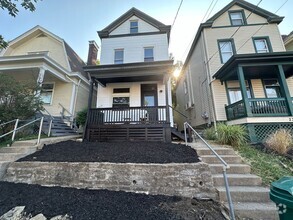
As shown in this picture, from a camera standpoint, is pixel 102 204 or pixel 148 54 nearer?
pixel 102 204

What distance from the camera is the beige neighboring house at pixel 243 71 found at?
668cm

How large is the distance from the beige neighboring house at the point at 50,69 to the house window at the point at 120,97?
3.33 metres

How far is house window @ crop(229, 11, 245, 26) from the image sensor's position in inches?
390

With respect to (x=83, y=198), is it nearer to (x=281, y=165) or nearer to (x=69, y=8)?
(x=281, y=165)

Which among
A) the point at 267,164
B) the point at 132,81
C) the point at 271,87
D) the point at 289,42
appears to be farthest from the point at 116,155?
the point at 289,42

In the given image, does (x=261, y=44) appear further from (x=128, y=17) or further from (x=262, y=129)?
(x=128, y=17)

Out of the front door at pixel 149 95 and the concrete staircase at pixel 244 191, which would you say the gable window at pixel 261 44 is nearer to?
the front door at pixel 149 95

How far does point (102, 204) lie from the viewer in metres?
2.77

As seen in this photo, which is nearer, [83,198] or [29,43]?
[83,198]

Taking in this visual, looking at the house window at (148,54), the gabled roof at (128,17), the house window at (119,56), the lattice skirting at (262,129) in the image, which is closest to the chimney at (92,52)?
the gabled roof at (128,17)

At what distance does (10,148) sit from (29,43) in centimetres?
1061

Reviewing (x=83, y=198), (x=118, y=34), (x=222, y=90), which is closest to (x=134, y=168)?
(x=83, y=198)

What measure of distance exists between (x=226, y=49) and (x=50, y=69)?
450 inches

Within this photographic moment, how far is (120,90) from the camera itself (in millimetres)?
8938
